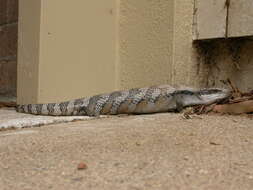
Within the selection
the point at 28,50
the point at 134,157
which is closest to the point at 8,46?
the point at 28,50

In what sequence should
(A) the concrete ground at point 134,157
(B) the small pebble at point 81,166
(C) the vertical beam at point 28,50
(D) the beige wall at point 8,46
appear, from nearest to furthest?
(A) the concrete ground at point 134,157
(B) the small pebble at point 81,166
(C) the vertical beam at point 28,50
(D) the beige wall at point 8,46

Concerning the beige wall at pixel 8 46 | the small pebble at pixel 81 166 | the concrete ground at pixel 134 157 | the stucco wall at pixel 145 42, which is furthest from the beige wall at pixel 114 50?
the small pebble at pixel 81 166

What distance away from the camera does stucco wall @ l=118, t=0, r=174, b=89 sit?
3.38 meters

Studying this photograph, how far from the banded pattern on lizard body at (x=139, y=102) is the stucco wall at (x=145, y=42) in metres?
0.24

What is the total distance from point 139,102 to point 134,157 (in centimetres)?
160

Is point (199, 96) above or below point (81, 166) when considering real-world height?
above

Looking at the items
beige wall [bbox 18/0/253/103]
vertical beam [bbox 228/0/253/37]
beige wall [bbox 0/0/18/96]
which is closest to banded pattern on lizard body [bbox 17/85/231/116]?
beige wall [bbox 18/0/253/103]

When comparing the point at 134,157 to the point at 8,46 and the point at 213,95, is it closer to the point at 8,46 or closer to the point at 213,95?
the point at 213,95

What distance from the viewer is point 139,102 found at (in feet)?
10.6

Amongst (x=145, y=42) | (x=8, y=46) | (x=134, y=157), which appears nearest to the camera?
(x=134, y=157)

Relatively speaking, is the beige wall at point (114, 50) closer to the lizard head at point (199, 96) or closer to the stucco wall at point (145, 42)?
the stucco wall at point (145, 42)

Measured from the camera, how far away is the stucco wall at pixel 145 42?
3385 millimetres

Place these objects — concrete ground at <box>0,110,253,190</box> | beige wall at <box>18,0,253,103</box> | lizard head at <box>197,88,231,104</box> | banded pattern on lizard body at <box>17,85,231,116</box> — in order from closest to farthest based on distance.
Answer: concrete ground at <box>0,110,253,190</box> → lizard head at <box>197,88,231,104</box> → banded pattern on lizard body at <box>17,85,231,116</box> → beige wall at <box>18,0,253,103</box>

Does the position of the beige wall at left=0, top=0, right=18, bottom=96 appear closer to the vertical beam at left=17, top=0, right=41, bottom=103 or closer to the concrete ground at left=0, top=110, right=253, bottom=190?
the vertical beam at left=17, top=0, right=41, bottom=103
